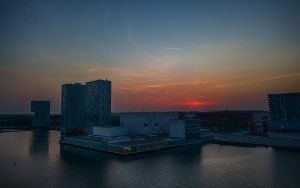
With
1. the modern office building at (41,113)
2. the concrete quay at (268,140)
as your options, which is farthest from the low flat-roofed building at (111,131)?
the modern office building at (41,113)

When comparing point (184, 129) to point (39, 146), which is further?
point (184, 129)

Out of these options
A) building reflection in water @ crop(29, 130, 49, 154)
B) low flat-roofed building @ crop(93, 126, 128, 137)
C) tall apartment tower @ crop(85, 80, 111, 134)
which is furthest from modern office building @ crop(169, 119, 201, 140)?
tall apartment tower @ crop(85, 80, 111, 134)

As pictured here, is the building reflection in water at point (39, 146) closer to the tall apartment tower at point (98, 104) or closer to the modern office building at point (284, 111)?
the tall apartment tower at point (98, 104)

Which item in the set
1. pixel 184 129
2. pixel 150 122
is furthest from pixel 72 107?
pixel 184 129

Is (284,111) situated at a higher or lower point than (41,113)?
lower

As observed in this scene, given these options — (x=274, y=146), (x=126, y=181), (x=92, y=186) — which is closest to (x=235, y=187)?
(x=126, y=181)

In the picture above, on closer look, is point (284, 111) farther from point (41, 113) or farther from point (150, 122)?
point (41, 113)

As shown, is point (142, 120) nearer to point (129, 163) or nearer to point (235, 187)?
point (129, 163)
